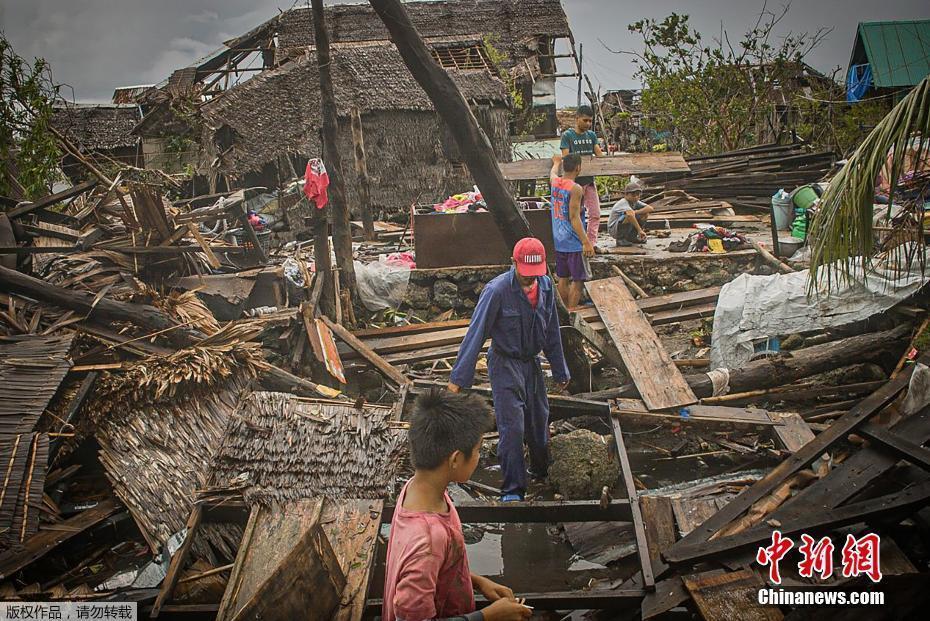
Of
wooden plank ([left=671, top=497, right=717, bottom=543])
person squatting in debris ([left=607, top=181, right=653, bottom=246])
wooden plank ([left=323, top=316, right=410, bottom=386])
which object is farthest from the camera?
person squatting in debris ([left=607, top=181, right=653, bottom=246])

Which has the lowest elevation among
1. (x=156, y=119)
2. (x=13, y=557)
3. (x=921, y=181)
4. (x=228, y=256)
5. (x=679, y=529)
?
(x=679, y=529)

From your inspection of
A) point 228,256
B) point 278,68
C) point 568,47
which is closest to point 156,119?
point 278,68

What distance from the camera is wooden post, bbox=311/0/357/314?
7422 millimetres

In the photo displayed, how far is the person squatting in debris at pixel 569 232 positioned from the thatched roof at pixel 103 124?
664 inches

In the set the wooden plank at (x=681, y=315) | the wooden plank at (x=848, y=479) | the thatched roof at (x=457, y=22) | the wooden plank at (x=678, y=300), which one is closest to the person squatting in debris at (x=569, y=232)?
the wooden plank at (x=678, y=300)

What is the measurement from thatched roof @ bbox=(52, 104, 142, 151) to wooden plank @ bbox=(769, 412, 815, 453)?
65.9ft

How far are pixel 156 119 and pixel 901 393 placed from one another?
18.0 metres

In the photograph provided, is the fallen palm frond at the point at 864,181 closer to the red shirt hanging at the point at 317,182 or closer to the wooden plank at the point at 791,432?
the wooden plank at the point at 791,432

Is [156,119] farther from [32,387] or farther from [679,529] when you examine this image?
[679,529]

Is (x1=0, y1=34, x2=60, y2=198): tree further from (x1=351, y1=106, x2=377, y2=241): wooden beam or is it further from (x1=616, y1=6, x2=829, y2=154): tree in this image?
(x1=616, y1=6, x2=829, y2=154): tree

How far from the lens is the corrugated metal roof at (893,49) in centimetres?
1595

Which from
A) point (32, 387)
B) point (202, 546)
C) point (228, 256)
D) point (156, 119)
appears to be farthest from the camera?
point (156, 119)

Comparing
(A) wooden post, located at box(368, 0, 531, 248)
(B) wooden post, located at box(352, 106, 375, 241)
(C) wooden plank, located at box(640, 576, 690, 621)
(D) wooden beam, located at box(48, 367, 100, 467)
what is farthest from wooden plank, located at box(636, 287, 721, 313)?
(D) wooden beam, located at box(48, 367, 100, 467)

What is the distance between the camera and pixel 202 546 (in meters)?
3.73
